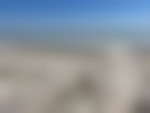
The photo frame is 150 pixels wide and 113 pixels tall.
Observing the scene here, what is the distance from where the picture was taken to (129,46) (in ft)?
3.02

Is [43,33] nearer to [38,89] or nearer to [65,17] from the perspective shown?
[65,17]

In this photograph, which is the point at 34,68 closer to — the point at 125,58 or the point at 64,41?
the point at 64,41

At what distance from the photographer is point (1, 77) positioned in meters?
0.93

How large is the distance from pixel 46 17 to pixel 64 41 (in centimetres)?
14

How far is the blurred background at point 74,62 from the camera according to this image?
2.99 feet

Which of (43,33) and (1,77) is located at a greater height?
(43,33)

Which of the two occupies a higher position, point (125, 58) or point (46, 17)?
point (46, 17)

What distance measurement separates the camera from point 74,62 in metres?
0.93

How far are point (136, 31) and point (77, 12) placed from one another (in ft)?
0.95

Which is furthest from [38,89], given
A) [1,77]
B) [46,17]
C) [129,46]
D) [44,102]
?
[129,46]

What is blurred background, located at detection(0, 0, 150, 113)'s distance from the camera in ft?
2.99

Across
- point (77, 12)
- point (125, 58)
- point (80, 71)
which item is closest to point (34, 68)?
point (80, 71)

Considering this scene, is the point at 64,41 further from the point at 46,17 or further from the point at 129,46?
the point at 129,46

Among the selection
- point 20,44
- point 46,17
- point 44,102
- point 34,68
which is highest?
point 46,17
